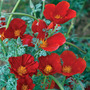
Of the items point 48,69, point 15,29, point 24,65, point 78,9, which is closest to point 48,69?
point 48,69

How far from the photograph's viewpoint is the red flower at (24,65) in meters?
0.86

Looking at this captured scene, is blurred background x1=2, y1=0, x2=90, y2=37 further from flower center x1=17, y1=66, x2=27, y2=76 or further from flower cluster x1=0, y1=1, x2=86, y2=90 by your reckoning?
flower center x1=17, y1=66, x2=27, y2=76

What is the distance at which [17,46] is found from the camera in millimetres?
966

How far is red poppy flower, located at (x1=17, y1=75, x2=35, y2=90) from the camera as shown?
2.77 ft

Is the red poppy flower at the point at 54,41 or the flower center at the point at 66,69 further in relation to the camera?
the flower center at the point at 66,69

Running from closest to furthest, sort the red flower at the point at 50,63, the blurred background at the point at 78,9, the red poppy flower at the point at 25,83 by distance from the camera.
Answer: the red poppy flower at the point at 25,83, the red flower at the point at 50,63, the blurred background at the point at 78,9

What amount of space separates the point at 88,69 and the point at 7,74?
2.35ft

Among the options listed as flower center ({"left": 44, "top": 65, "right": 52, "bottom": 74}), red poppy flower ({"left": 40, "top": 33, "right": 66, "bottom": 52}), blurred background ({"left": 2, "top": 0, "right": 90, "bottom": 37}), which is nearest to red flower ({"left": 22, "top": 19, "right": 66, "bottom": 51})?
red poppy flower ({"left": 40, "top": 33, "right": 66, "bottom": 52})

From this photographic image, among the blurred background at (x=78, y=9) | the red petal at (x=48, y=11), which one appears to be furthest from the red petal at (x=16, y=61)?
the blurred background at (x=78, y=9)

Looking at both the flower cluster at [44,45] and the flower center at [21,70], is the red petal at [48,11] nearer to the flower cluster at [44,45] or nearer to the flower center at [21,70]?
the flower cluster at [44,45]

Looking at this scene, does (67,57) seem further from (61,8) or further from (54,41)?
(61,8)

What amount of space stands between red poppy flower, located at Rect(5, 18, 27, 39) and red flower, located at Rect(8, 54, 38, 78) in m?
0.14

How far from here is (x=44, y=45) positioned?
3.32ft

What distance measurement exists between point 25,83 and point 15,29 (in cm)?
30
